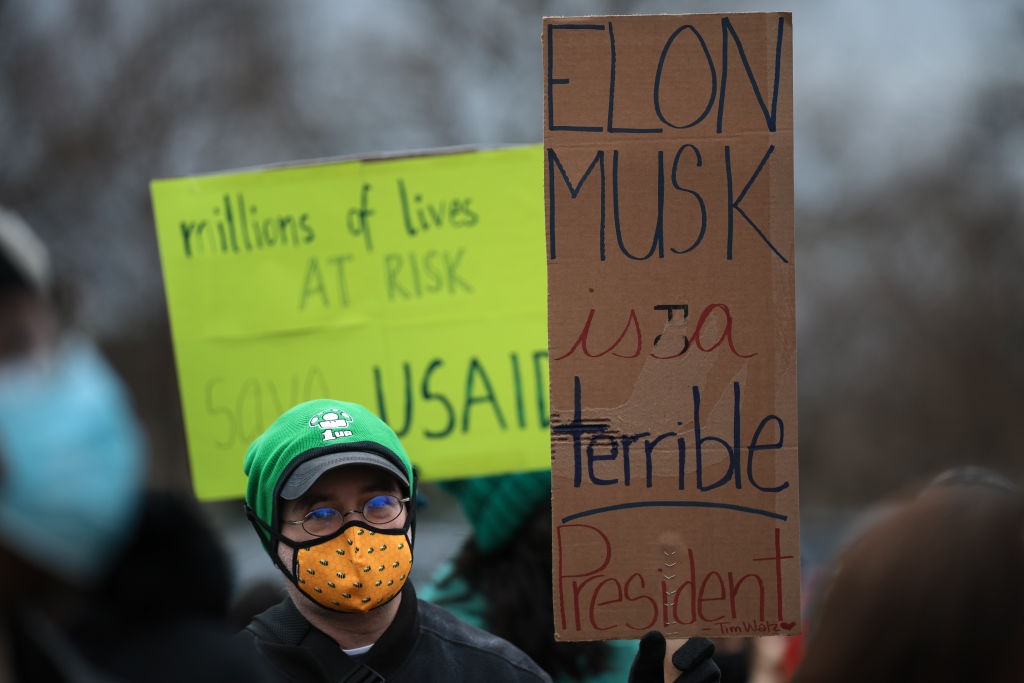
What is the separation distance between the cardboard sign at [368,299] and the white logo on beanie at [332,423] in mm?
1136

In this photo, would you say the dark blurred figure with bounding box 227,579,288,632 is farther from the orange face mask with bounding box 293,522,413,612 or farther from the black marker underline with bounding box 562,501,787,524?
the black marker underline with bounding box 562,501,787,524

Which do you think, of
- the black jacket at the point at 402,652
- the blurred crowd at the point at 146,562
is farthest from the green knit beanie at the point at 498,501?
the blurred crowd at the point at 146,562

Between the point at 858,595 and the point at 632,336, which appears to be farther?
the point at 632,336

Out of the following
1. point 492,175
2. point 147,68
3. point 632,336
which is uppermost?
point 147,68

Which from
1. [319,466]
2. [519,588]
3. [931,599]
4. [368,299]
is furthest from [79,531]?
[368,299]

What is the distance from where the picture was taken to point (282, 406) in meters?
3.72

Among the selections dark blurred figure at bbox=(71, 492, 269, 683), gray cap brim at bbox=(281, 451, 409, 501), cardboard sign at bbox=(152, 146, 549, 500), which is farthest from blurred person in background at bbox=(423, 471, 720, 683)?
dark blurred figure at bbox=(71, 492, 269, 683)

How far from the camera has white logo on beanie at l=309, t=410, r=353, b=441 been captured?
245 centimetres

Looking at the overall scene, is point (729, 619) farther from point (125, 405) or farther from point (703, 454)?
point (125, 405)

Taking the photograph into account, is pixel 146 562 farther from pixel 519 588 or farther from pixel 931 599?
pixel 519 588

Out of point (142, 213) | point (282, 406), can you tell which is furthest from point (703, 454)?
point (142, 213)

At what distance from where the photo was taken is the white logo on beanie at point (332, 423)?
2453 millimetres

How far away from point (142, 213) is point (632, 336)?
52.0ft

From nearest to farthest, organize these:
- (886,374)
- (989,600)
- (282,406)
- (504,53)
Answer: (989,600) → (282,406) → (504,53) → (886,374)
